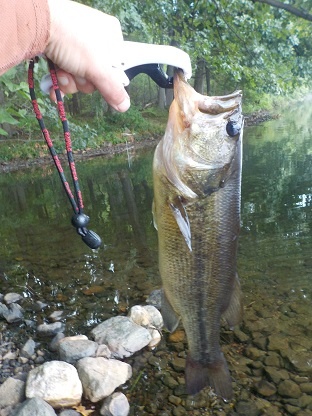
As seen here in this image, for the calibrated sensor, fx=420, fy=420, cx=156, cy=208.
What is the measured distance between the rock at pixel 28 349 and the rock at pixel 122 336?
2.32 feet

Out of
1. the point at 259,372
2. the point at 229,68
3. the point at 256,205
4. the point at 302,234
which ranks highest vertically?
the point at 229,68

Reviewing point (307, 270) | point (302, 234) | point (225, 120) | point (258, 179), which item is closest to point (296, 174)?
point (258, 179)

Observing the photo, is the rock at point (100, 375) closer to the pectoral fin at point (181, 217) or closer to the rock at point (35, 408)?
the rock at point (35, 408)

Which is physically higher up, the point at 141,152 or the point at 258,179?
the point at 141,152

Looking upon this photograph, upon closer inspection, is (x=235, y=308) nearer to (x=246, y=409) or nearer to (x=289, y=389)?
(x=246, y=409)

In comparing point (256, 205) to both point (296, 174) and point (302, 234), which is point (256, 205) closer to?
point (302, 234)

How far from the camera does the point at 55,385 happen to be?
4.05 meters

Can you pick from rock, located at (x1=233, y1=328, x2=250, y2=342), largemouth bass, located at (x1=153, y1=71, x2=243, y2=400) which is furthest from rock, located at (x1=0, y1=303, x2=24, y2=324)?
largemouth bass, located at (x1=153, y1=71, x2=243, y2=400)

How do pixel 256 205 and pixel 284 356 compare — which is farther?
pixel 256 205

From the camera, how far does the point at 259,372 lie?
4.45 meters

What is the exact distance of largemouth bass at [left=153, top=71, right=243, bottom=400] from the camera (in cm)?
238

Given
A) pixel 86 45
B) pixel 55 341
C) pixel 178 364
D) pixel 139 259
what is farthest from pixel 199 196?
pixel 139 259

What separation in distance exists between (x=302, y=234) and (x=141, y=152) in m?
15.4

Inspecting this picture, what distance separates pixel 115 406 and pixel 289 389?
68.9 inches
